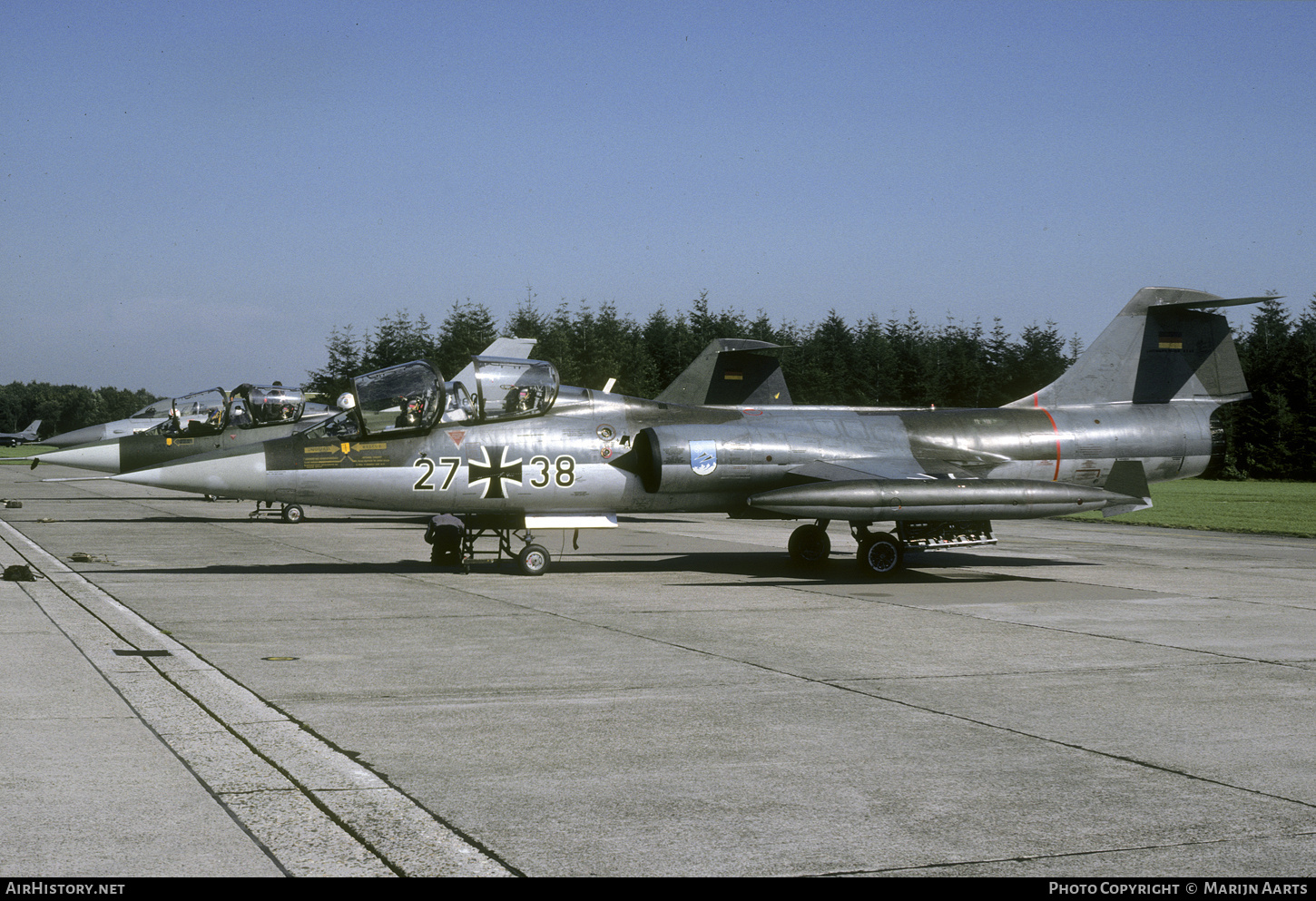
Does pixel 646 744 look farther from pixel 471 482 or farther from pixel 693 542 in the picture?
pixel 693 542

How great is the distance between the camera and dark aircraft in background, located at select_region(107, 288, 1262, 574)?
13812 millimetres

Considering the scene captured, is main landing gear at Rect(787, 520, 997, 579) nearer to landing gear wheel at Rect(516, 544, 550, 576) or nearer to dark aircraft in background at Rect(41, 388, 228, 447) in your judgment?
landing gear wheel at Rect(516, 544, 550, 576)

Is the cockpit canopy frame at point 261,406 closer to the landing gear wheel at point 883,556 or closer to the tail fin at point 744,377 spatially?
the tail fin at point 744,377

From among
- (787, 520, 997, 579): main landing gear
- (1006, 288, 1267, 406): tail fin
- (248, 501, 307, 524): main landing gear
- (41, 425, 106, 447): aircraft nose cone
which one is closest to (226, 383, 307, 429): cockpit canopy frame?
(248, 501, 307, 524): main landing gear

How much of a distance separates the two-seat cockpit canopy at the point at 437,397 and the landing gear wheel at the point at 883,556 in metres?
4.47

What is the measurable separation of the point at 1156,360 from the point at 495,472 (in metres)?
9.74

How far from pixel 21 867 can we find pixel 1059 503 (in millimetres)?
12152

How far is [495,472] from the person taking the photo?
47.0ft

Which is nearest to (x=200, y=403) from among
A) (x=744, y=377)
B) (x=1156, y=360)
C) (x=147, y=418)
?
(x=147, y=418)

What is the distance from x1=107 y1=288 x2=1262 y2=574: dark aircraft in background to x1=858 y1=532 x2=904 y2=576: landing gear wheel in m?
0.02

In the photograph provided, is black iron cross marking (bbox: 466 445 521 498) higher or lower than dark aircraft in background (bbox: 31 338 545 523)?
lower

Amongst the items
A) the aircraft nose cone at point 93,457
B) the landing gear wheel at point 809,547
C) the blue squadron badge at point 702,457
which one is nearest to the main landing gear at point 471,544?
the blue squadron badge at point 702,457

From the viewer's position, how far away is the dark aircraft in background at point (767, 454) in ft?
45.3

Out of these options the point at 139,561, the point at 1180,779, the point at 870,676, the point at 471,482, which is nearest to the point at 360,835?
the point at 1180,779
